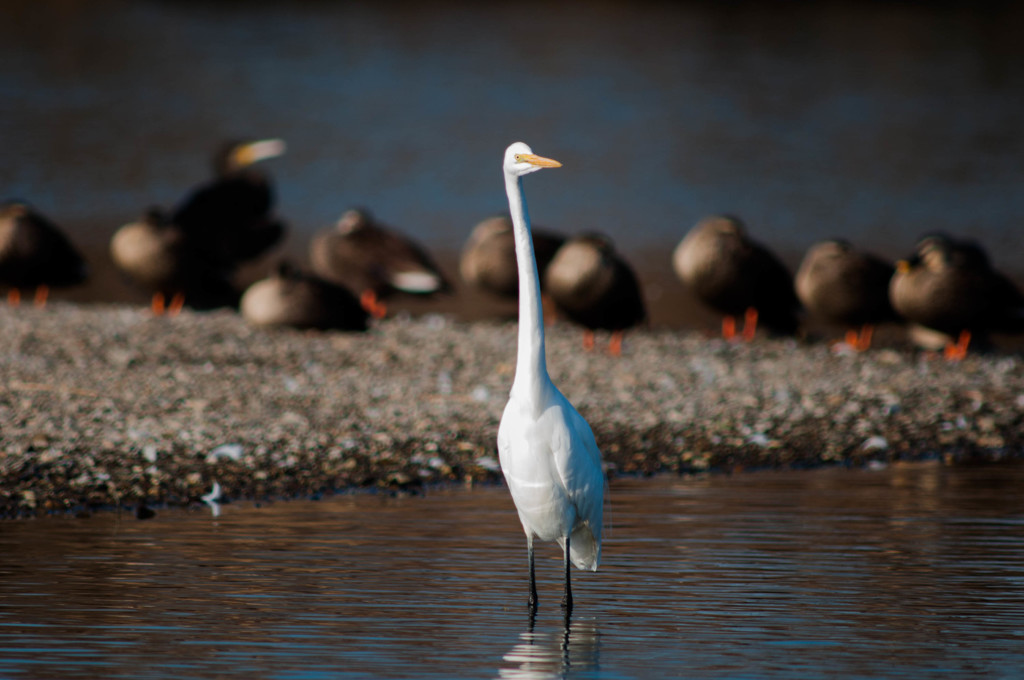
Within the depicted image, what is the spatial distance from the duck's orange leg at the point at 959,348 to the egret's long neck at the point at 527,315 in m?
11.6

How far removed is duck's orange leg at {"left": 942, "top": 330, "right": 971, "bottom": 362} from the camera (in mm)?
19094

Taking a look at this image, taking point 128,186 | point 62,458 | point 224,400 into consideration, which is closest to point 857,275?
point 224,400

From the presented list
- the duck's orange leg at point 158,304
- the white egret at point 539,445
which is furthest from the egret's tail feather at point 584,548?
the duck's orange leg at point 158,304

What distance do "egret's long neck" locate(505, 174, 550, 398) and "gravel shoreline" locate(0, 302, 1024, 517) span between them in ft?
12.0

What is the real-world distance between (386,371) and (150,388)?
3.11m

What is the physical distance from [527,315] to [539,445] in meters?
0.76

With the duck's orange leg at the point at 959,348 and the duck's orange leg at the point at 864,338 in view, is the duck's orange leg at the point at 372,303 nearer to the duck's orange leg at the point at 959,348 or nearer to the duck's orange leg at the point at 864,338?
the duck's orange leg at the point at 864,338

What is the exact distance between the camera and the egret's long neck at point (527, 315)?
8.37m

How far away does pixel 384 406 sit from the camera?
1424cm

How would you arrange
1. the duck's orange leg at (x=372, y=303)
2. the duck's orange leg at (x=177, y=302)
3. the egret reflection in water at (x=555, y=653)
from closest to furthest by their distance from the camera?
the egret reflection in water at (x=555, y=653), the duck's orange leg at (x=177, y=302), the duck's orange leg at (x=372, y=303)

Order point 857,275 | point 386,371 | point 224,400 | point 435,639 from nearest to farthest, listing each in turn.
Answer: point 435,639 < point 224,400 < point 386,371 < point 857,275

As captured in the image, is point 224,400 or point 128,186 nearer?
point 224,400

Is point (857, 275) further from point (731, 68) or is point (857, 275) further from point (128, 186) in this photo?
point (731, 68)

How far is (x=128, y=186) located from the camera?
3916cm
